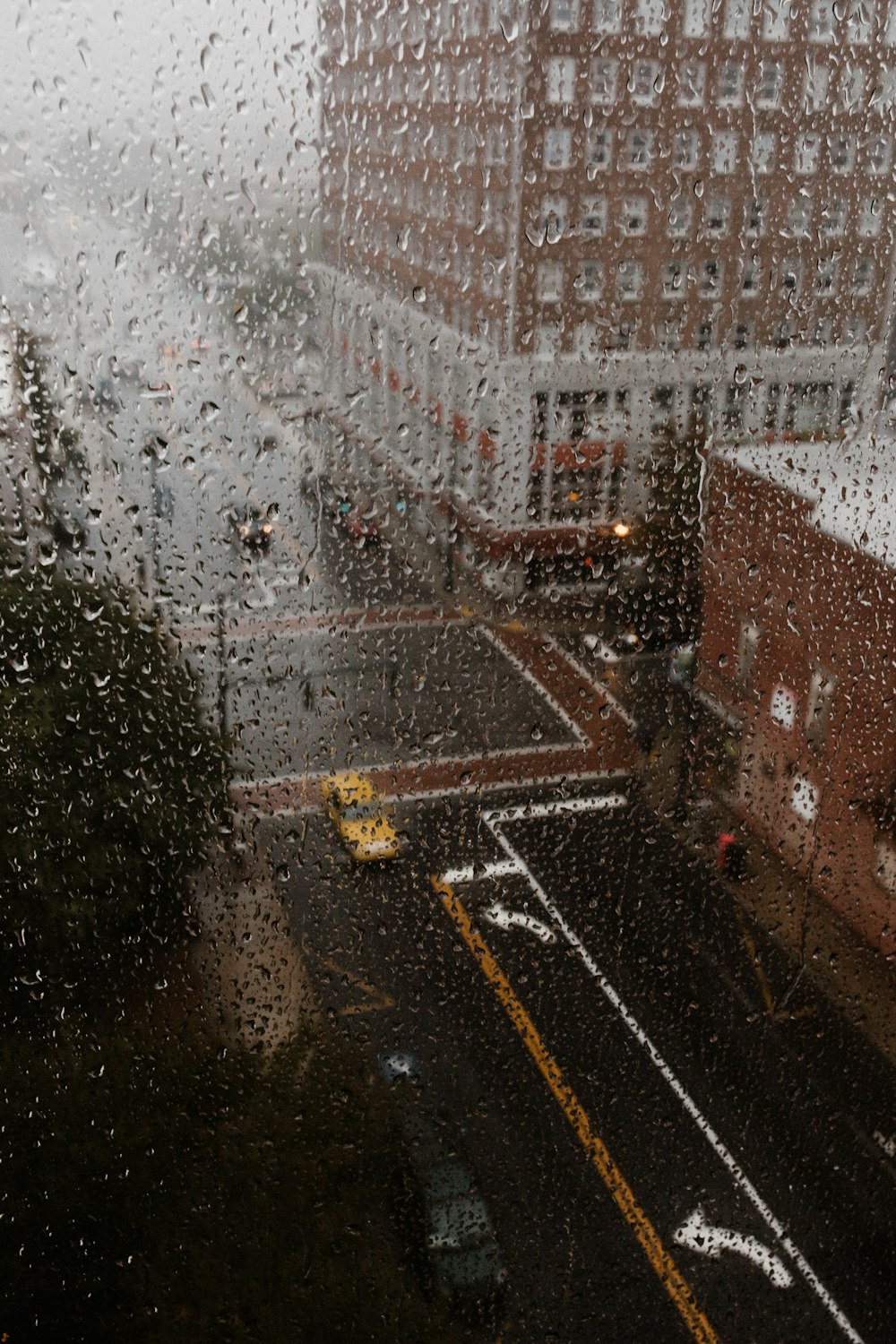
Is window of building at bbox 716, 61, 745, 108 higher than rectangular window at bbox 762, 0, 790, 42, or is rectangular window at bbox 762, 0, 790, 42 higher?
rectangular window at bbox 762, 0, 790, 42

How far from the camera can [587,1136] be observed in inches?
82.9

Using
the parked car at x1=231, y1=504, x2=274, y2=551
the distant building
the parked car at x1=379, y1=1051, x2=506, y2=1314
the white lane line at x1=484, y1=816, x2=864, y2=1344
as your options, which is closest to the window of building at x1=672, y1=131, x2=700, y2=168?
the distant building

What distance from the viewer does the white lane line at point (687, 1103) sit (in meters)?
2.03

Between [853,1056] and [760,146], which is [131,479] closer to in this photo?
[760,146]

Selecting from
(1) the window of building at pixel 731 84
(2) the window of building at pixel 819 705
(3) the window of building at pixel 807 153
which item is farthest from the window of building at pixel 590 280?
(2) the window of building at pixel 819 705

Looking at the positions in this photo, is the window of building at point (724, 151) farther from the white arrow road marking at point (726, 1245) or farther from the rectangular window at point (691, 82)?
the white arrow road marking at point (726, 1245)

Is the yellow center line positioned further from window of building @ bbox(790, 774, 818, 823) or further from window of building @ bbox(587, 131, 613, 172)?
window of building @ bbox(587, 131, 613, 172)

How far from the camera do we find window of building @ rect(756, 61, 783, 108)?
5.57ft

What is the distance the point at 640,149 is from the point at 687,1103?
6.02 ft

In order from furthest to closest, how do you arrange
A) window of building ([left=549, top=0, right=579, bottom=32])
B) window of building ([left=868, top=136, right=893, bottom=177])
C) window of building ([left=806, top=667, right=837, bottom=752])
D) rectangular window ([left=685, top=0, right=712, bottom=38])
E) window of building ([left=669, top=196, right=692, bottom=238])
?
window of building ([left=806, top=667, right=837, bottom=752]) < window of building ([left=868, top=136, right=893, bottom=177]) < window of building ([left=669, top=196, right=692, bottom=238]) < rectangular window ([left=685, top=0, right=712, bottom=38]) < window of building ([left=549, top=0, right=579, bottom=32])

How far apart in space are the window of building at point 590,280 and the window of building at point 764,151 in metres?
0.35

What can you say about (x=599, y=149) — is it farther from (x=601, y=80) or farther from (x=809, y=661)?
(x=809, y=661)

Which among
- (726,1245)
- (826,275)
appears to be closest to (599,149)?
(826,275)

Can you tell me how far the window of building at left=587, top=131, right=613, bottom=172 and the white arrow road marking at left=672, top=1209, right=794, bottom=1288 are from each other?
1.94 m
